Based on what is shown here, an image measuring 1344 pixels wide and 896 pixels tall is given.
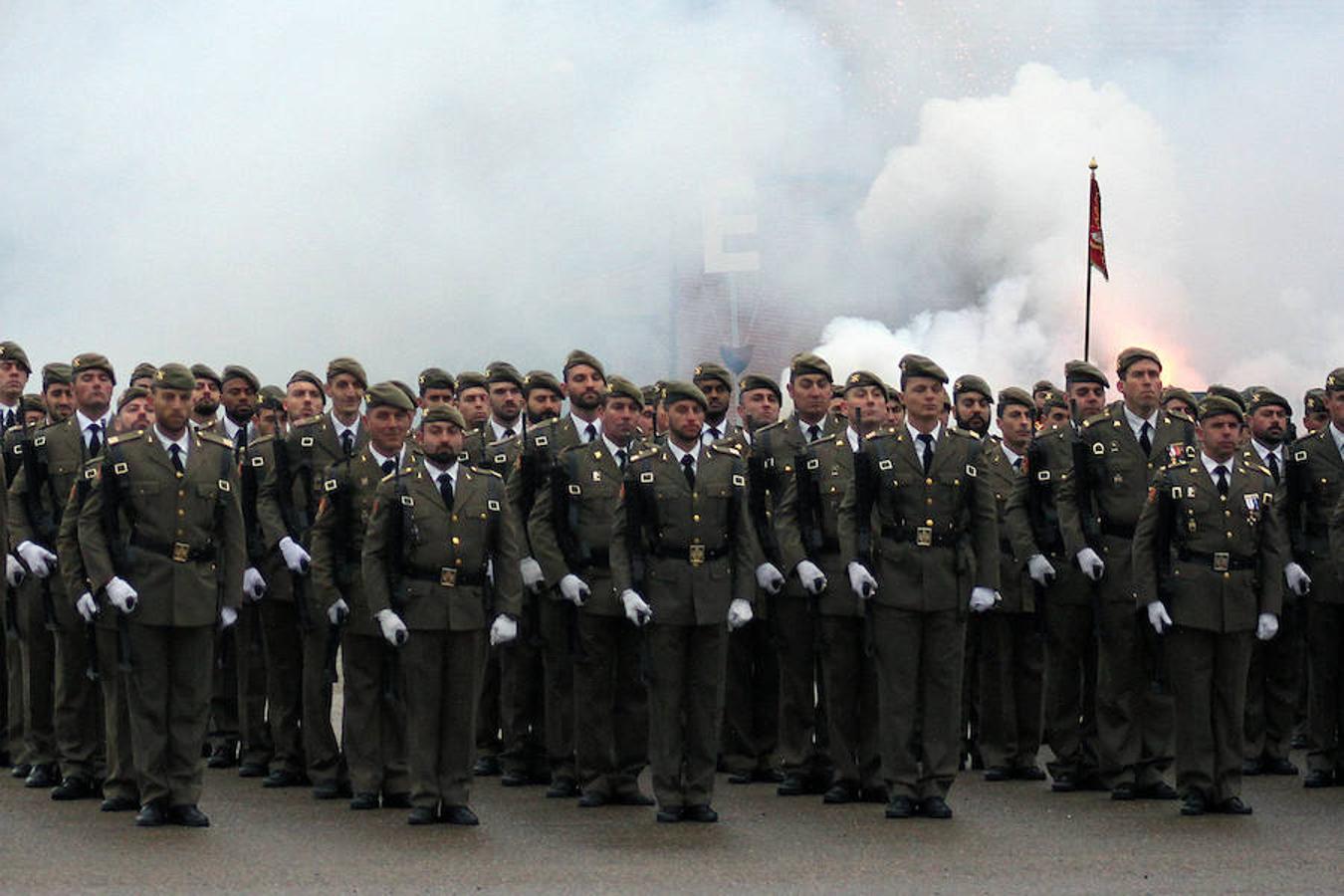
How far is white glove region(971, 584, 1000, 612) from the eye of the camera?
33.6 ft

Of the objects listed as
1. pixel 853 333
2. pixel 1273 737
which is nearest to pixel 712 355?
pixel 853 333

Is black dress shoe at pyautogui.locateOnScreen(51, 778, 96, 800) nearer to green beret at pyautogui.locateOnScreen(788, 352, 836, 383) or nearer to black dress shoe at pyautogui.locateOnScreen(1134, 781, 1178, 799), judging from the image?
green beret at pyautogui.locateOnScreen(788, 352, 836, 383)

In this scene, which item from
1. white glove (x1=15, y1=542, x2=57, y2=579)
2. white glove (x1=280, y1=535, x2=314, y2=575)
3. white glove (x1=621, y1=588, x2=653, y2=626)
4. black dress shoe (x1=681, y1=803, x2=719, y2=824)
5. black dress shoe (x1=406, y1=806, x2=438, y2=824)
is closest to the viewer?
black dress shoe (x1=406, y1=806, x2=438, y2=824)

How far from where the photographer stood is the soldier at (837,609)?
1087 centimetres

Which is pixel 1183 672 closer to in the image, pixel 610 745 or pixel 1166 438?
pixel 1166 438

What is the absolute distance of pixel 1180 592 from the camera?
1039 cm

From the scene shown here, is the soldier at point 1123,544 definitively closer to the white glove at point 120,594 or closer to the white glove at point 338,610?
the white glove at point 338,610

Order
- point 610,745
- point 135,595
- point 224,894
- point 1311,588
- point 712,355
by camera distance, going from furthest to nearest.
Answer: point 712,355 < point 1311,588 < point 610,745 < point 135,595 < point 224,894

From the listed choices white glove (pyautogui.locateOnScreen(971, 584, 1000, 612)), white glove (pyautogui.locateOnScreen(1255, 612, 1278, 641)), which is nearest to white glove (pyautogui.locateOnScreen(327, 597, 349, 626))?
white glove (pyautogui.locateOnScreen(971, 584, 1000, 612))

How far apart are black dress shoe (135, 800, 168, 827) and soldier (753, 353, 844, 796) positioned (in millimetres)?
3118

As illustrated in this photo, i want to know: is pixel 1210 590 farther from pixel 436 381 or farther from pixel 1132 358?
pixel 436 381

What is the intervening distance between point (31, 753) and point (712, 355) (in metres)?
26.5

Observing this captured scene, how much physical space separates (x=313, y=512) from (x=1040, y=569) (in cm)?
383

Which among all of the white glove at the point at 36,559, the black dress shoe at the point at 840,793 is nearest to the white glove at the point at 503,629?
the black dress shoe at the point at 840,793
